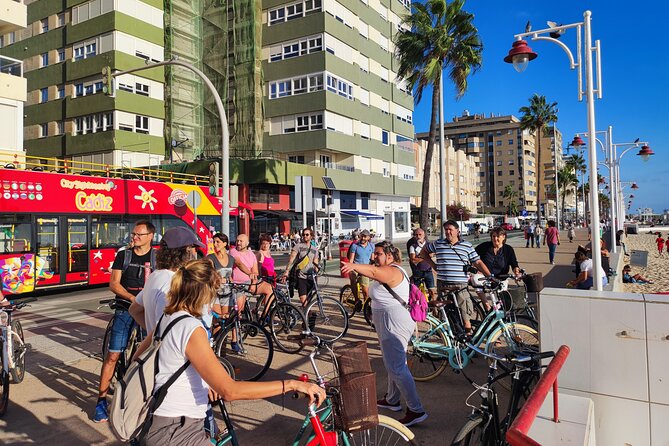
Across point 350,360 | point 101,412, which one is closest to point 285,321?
point 101,412

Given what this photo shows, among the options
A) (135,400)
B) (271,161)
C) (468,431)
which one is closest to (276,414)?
(468,431)

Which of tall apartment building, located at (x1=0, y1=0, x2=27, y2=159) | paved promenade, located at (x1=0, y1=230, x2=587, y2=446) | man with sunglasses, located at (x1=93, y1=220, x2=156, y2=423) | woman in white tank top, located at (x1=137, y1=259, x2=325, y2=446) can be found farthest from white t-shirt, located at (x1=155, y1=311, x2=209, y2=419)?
tall apartment building, located at (x1=0, y1=0, x2=27, y2=159)

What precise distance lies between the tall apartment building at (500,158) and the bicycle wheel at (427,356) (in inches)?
4623

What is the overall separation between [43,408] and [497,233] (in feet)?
20.1

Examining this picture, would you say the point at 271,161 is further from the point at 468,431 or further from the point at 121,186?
the point at 468,431

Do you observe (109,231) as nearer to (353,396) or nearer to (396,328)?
(396,328)

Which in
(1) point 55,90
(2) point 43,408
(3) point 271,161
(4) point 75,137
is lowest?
(2) point 43,408

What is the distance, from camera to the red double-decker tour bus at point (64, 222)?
41.7 ft

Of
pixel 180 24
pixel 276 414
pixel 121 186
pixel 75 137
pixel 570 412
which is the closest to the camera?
pixel 570 412

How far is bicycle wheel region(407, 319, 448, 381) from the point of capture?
536 cm

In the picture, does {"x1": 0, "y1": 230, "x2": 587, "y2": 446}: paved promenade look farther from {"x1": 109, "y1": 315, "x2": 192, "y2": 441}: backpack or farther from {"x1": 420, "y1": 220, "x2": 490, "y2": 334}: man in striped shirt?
{"x1": 109, "y1": 315, "x2": 192, "y2": 441}: backpack

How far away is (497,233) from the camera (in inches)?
269

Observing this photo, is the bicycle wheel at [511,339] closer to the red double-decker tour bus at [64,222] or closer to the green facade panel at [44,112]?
the red double-decker tour bus at [64,222]

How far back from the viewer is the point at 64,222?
14.0m
